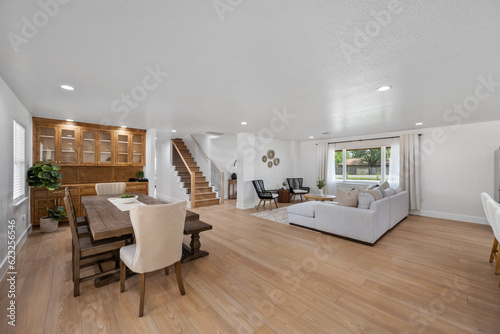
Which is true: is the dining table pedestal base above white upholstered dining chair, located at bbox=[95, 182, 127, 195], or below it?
below

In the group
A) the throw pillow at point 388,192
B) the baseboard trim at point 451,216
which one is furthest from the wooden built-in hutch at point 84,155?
the baseboard trim at point 451,216

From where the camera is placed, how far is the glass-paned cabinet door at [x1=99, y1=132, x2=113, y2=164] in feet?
16.6

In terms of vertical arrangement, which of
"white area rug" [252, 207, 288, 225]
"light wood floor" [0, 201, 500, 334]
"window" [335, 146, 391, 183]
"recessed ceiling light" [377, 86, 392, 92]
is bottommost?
"light wood floor" [0, 201, 500, 334]

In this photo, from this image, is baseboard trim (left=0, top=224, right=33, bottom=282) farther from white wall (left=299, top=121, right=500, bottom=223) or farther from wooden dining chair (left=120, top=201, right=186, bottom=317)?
white wall (left=299, top=121, right=500, bottom=223)

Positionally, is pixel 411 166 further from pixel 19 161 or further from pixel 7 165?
pixel 19 161

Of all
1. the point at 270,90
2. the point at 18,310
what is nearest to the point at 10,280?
the point at 18,310

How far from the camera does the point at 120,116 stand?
13.8ft

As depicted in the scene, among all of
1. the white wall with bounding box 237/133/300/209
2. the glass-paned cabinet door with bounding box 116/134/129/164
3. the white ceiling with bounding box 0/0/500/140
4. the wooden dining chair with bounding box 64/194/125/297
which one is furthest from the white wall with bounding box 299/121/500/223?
the glass-paned cabinet door with bounding box 116/134/129/164

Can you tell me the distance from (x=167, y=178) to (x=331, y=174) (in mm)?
6172

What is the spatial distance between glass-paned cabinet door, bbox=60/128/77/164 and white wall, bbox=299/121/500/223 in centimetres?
880

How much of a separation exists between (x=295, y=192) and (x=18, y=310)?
6.37m

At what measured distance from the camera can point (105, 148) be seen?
5152mm

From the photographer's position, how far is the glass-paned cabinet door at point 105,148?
5070 mm

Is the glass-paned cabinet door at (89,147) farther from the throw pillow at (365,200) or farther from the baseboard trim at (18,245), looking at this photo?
the throw pillow at (365,200)
